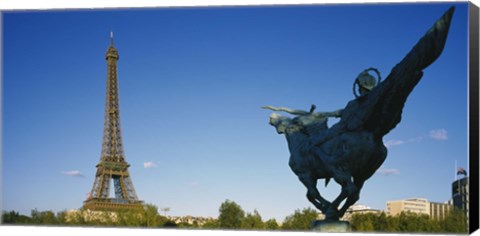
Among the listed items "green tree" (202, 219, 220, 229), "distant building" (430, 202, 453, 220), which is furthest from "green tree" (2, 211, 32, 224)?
"distant building" (430, 202, 453, 220)

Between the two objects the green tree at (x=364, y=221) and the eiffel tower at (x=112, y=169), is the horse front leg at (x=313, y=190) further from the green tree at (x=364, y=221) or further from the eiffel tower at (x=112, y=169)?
the eiffel tower at (x=112, y=169)

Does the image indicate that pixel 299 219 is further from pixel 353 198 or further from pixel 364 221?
pixel 353 198

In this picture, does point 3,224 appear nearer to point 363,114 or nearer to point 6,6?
point 6,6

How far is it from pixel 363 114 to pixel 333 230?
2.56 m

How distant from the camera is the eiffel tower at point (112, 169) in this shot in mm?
32781

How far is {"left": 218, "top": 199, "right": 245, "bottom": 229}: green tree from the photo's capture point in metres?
27.2

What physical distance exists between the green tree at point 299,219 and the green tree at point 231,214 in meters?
1.49

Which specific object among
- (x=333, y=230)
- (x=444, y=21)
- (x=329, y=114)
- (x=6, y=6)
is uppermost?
(x=6, y=6)

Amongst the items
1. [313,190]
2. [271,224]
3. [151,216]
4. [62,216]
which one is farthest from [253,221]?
[313,190]

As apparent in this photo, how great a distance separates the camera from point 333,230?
58.4 ft

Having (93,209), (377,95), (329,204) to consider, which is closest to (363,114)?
(377,95)

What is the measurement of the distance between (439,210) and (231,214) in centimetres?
702

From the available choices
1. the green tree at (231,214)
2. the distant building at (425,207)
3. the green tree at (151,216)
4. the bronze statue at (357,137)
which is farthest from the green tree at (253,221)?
the bronze statue at (357,137)

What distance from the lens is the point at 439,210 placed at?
2834cm
